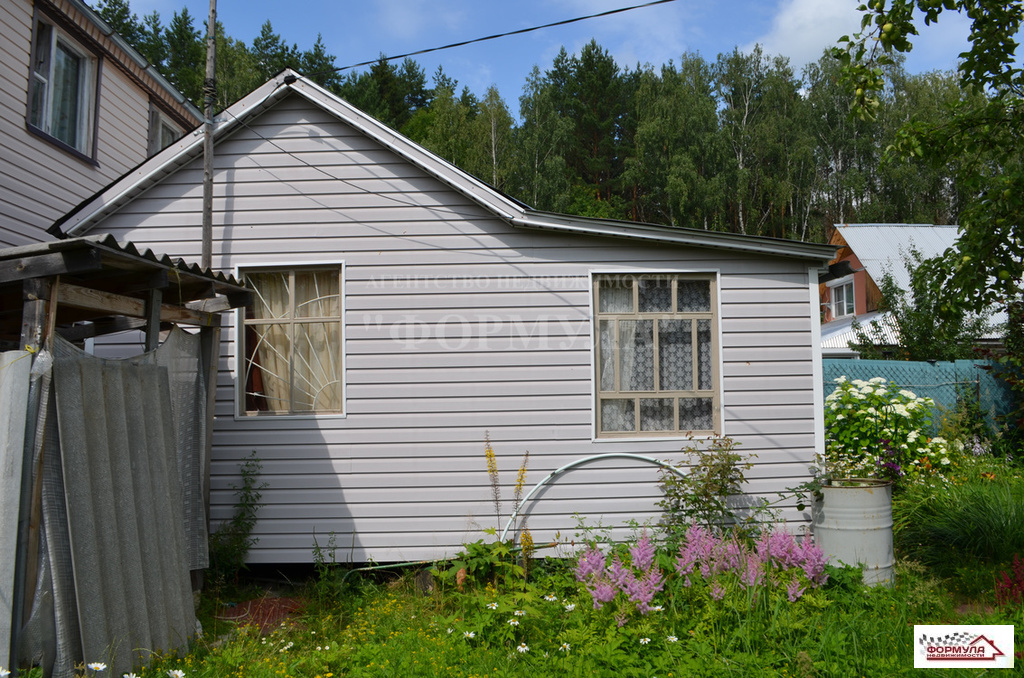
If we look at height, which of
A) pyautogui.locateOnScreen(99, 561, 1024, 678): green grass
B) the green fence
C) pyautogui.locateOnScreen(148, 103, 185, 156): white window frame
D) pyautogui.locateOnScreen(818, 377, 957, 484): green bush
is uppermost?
pyautogui.locateOnScreen(148, 103, 185, 156): white window frame

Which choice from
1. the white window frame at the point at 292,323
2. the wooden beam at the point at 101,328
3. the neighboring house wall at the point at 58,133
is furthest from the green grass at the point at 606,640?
the neighboring house wall at the point at 58,133

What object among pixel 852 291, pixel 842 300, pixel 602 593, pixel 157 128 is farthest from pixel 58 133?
pixel 842 300

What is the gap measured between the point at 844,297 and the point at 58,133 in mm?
22495

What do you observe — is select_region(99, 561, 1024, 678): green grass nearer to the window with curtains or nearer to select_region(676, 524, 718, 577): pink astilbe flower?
select_region(676, 524, 718, 577): pink astilbe flower

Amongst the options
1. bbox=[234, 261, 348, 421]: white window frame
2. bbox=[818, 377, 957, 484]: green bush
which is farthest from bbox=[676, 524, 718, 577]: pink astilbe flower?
bbox=[234, 261, 348, 421]: white window frame

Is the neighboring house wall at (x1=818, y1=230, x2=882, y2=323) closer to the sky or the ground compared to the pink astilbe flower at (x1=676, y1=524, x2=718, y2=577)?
closer to the sky

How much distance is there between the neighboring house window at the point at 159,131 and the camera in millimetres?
10781

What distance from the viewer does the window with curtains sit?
679 centimetres

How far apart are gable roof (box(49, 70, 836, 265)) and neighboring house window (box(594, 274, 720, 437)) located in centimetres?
47

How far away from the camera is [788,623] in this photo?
4613mm

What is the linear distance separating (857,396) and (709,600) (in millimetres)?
4519

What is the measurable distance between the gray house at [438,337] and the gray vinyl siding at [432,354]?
0.8 inches

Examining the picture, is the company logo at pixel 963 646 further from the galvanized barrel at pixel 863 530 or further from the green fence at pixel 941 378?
the green fence at pixel 941 378

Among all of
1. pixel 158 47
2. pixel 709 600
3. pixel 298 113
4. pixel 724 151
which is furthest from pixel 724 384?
pixel 158 47
